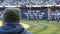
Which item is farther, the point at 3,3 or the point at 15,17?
the point at 3,3

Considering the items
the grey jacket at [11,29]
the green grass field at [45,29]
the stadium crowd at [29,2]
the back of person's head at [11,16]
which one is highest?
the stadium crowd at [29,2]

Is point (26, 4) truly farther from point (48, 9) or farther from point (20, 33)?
point (20, 33)

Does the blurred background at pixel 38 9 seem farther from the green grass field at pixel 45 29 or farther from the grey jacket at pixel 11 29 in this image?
the grey jacket at pixel 11 29

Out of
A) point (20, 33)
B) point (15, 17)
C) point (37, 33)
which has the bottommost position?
point (37, 33)

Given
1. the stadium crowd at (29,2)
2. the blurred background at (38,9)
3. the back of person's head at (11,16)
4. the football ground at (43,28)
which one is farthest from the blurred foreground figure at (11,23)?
the stadium crowd at (29,2)

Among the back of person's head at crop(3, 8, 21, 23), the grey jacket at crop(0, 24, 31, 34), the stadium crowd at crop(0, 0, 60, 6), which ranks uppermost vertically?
the stadium crowd at crop(0, 0, 60, 6)

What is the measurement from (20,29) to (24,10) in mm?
→ 33892

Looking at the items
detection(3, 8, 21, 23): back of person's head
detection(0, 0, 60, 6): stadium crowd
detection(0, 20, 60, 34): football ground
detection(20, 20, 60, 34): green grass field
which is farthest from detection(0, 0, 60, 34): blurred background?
detection(3, 8, 21, 23): back of person's head

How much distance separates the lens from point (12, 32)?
249 cm

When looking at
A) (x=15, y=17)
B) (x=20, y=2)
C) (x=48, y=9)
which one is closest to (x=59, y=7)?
(x=48, y=9)

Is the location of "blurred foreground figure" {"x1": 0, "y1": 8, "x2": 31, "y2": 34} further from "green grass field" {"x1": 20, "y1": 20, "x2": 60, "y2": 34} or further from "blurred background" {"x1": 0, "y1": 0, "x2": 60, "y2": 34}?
"blurred background" {"x1": 0, "y1": 0, "x2": 60, "y2": 34}

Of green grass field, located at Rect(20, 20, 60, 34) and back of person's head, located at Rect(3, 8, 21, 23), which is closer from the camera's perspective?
back of person's head, located at Rect(3, 8, 21, 23)

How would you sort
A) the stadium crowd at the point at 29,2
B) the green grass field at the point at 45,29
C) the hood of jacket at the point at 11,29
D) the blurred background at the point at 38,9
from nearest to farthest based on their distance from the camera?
the hood of jacket at the point at 11,29
the green grass field at the point at 45,29
the blurred background at the point at 38,9
the stadium crowd at the point at 29,2

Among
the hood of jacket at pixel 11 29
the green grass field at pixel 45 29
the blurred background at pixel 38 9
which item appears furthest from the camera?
the blurred background at pixel 38 9
